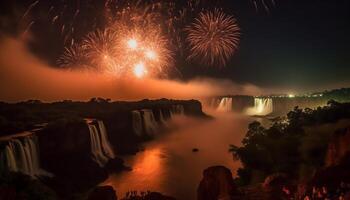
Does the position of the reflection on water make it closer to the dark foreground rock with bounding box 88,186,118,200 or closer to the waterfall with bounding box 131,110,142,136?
the waterfall with bounding box 131,110,142,136

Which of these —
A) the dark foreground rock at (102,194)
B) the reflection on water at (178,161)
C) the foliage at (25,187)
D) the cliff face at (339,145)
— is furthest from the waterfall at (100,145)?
the cliff face at (339,145)

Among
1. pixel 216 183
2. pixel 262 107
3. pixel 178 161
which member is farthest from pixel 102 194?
pixel 262 107

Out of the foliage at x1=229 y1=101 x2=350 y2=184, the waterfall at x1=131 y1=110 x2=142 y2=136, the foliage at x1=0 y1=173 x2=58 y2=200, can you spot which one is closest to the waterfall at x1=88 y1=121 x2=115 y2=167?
the waterfall at x1=131 y1=110 x2=142 y2=136

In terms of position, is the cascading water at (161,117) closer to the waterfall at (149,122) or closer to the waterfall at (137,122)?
the waterfall at (149,122)

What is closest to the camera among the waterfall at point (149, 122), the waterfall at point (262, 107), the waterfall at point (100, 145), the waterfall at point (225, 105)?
the waterfall at point (100, 145)

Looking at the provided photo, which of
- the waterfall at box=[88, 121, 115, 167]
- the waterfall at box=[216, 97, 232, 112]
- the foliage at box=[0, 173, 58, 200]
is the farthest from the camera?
the waterfall at box=[216, 97, 232, 112]

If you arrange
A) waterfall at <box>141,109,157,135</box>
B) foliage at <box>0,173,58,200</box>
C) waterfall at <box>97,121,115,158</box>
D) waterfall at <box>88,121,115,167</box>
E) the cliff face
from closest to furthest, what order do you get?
1. the cliff face
2. foliage at <box>0,173,58,200</box>
3. waterfall at <box>88,121,115,167</box>
4. waterfall at <box>97,121,115,158</box>
5. waterfall at <box>141,109,157,135</box>

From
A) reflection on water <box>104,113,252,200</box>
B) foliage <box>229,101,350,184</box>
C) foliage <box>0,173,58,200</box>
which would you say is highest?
foliage <box>229,101,350,184</box>

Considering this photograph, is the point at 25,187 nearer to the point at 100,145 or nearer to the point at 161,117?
the point at 100,145
